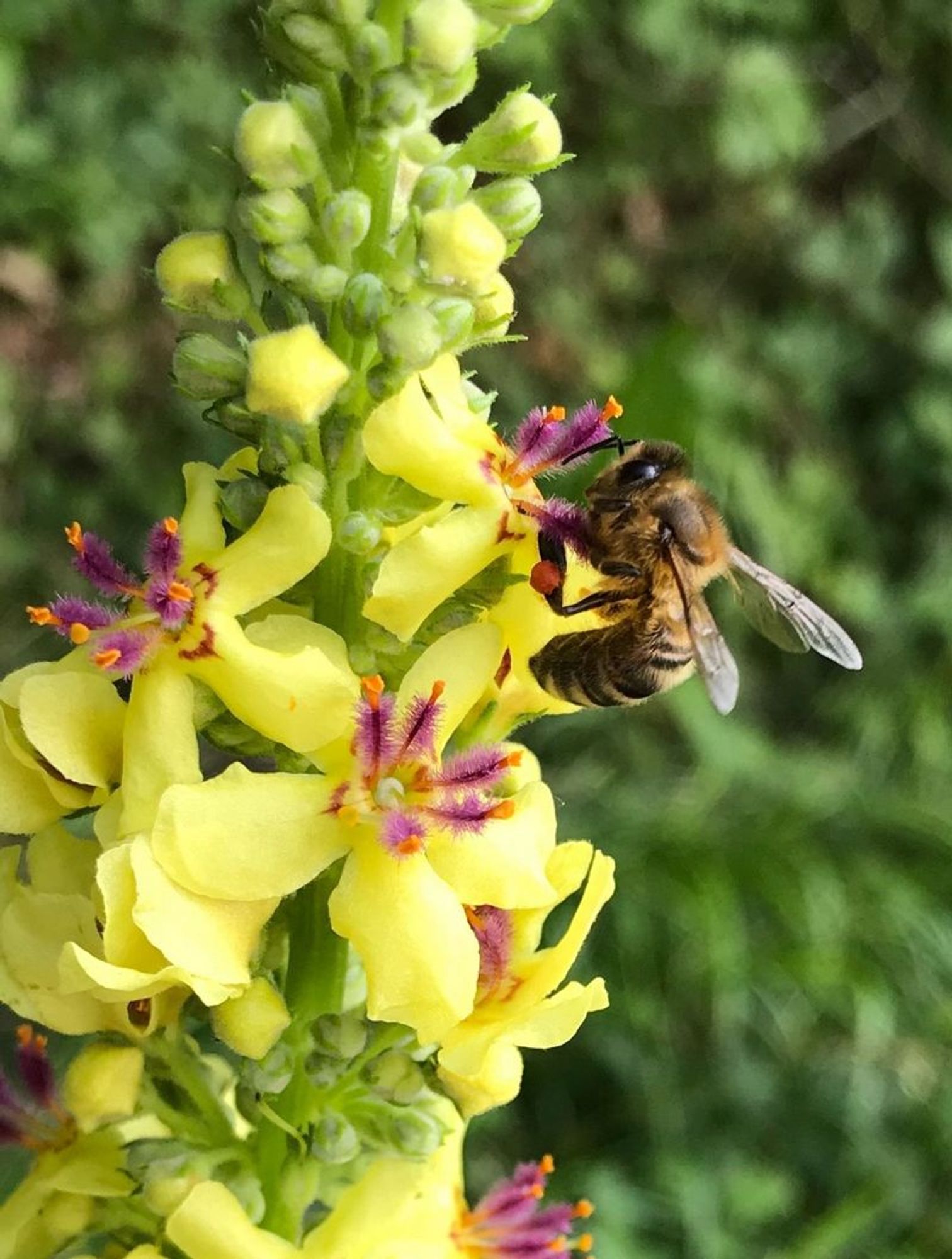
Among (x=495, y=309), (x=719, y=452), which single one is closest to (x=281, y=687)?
(x=495, y=309)

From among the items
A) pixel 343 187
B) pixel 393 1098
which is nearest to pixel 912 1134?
pixel 393 1098

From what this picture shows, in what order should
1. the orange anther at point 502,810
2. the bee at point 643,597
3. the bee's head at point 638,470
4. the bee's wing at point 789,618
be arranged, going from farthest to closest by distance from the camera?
the bee's wing at point 789,618 < the bee's head at point 638,470 < the bee at point 643,597 < the orange anther at point 502,810

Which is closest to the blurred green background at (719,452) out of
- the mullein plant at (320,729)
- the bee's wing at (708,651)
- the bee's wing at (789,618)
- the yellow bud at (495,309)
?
the bee's wing at (789,618)

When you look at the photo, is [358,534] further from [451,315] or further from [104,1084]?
[104,1084]

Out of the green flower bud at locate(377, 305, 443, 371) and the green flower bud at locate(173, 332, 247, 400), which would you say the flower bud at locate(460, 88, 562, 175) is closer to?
the green flower bud at locate(377, 305, 443, 371)

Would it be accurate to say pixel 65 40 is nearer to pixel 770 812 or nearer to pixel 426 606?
pixel 770 812

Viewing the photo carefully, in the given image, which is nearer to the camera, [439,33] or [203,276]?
[439,33]

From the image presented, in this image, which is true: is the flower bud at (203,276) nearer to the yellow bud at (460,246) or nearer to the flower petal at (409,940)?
the yellow bud at (460,246)
